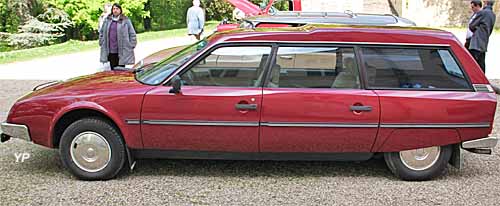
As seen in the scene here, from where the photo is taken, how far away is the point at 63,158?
5055mm

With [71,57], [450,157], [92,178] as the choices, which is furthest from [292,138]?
[71,57]

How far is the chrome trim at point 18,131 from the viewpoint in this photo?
506cm

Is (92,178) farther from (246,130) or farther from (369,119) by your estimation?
(369,119)

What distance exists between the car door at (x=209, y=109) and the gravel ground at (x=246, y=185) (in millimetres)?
360

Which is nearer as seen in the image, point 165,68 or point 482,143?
point 482,143

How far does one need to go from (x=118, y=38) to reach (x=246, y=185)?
5151 millimetres

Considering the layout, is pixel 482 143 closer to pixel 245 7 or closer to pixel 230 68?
pixel 230 68

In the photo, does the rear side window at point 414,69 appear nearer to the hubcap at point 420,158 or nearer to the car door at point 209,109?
the hubcap at point 420,158

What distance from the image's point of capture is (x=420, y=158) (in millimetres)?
5160

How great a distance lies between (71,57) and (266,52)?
13.0 metres

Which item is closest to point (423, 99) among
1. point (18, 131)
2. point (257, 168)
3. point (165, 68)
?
point (257, 168)

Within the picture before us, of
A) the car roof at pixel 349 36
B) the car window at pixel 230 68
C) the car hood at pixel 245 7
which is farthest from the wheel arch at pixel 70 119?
the car hood at pixel 245 7

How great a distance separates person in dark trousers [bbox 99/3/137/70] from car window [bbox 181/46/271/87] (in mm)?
A: 4533

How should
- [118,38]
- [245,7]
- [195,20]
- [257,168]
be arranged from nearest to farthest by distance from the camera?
[257,168] → [118,38] → [195,20] → [245,7]
